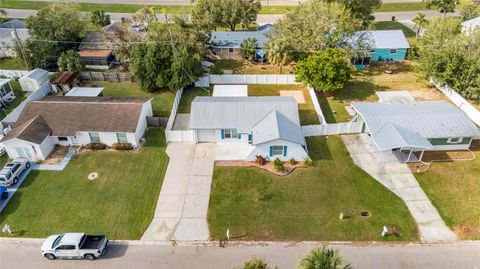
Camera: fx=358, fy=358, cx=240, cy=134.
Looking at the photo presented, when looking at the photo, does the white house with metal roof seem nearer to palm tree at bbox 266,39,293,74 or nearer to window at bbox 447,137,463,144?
window at bbox 447,137,463,144

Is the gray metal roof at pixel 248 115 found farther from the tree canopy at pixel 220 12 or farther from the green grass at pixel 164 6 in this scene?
the green grass at pixel 164 6

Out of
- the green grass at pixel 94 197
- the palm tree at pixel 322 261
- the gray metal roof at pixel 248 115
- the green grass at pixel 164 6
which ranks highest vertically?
the green grass at pixel 164 6

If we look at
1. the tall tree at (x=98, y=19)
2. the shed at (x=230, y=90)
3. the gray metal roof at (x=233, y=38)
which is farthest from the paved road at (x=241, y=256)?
the tall tree at (x=98, y=19)

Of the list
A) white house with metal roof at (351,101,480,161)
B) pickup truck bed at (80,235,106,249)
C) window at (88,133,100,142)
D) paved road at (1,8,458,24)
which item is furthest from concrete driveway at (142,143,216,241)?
paved road at (1,8,458,24)

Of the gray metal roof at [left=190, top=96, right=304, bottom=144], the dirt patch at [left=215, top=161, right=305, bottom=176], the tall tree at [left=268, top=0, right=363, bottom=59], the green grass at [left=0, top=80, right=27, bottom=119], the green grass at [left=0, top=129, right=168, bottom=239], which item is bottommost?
the green grass at [left=0, top=129, right=168, bottom=239]

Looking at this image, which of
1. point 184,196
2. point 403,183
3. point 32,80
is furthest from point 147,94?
point 403,183

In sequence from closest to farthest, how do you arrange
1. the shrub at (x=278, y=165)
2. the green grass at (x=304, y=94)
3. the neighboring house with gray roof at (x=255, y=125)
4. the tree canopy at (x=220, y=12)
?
the shrub at (x=278, y=165) < the neighboring house with gray roof at (x=255, y=125) < the green grass at (x=304, y=94) < the tree canopy at (x=220, y=12)

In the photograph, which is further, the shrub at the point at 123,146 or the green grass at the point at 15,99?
the green grass at the point at 15,99
